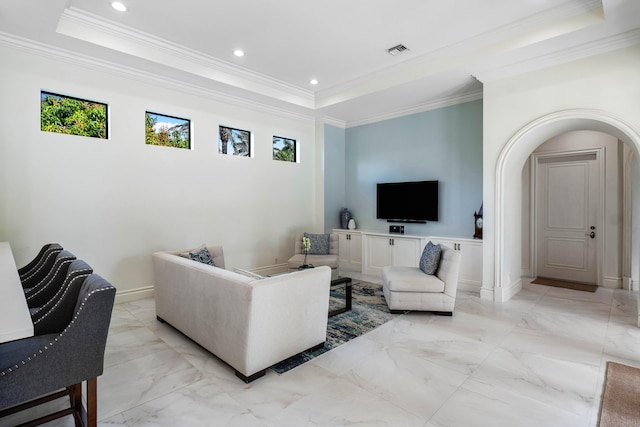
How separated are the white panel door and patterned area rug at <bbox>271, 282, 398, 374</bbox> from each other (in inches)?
128

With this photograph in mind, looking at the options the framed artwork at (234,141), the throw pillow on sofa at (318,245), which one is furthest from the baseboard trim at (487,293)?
the framed artwork at (234,141)

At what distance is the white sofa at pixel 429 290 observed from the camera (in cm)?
385

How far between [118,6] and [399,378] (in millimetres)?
4361

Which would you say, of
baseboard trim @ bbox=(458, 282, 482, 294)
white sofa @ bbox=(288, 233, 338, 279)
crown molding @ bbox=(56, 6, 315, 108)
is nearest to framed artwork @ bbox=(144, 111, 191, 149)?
crown molding @ bbox=(56, 6, 315, 108)

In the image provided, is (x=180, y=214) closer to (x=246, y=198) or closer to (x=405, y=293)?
(x=246, y=198)

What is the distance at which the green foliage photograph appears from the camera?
12.5ft

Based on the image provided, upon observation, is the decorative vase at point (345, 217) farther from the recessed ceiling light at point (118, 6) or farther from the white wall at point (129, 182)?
the recessed ceiling light at point (118, 6)

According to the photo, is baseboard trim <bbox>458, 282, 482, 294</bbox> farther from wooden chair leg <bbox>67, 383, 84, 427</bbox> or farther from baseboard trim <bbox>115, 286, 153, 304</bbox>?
wooden chair leg <bbox>67, 383, 84, 427</bbox>

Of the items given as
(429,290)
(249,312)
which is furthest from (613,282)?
(249,312)

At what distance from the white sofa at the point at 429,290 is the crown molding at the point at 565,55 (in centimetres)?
241

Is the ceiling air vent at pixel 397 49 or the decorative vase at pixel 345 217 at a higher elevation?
the ceiling air vent at pixel 397 49

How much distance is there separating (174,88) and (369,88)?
292 cm

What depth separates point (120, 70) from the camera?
4176 millimetres

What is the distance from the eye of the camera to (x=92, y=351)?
1.75m
